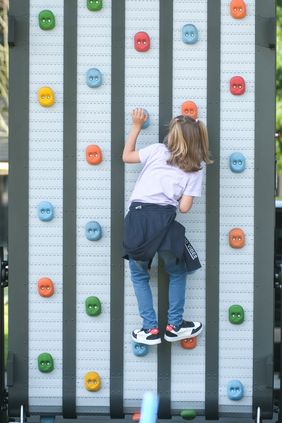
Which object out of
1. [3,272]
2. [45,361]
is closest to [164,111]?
[3,272]

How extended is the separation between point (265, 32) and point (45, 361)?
2.02 metres

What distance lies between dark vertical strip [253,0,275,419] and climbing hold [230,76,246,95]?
71 millimetres

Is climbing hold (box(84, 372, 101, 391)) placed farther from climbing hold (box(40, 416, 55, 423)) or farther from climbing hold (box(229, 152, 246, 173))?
climbing hold (box(229, 152, 246, 173))

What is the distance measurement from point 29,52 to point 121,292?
4.31 feet

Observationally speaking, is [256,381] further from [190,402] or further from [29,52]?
[29,52]

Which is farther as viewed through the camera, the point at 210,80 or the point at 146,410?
the point at 210,80

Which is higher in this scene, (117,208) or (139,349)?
(117,208)

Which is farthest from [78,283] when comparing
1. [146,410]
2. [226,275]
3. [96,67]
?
[146,410]

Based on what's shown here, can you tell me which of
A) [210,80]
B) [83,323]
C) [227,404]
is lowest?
[227,404]

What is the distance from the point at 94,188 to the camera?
530cm

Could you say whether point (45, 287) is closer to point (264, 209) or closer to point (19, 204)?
point (19, 204)

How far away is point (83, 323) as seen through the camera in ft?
17.5

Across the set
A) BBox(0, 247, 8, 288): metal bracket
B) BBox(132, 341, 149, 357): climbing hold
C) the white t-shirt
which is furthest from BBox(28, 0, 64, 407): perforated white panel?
the white t-shirt

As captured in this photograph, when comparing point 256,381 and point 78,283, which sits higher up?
point 78,283
